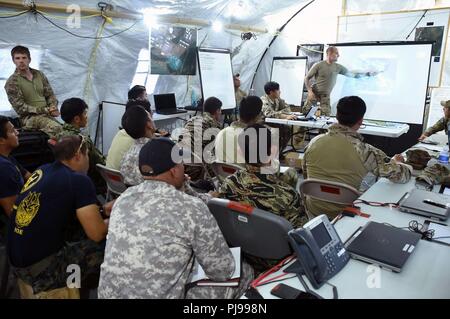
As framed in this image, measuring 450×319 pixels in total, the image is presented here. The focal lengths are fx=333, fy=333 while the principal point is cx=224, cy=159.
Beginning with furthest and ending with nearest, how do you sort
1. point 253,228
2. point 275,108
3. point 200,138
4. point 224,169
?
point 275,108
point 200,138
point 224,169
point 253,228

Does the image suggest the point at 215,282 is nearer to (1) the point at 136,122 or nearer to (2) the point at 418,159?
(1) the point at 136,122

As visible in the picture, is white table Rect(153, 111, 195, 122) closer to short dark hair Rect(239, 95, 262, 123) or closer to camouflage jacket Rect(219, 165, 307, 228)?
short dark hair Rect(239, 95, 262, 123)

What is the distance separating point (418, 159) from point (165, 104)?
4.17 metres

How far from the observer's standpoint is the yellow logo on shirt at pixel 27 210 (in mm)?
1567

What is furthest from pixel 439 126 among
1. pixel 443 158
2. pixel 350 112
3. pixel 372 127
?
pixel 350 112

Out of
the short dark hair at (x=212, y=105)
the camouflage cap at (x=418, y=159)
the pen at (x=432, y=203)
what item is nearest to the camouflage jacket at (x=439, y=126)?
the camouflage cap at (x=418, y=159)

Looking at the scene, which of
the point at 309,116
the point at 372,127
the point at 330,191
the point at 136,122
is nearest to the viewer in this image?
the point at 330,191

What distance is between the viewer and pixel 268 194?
1.67 meters

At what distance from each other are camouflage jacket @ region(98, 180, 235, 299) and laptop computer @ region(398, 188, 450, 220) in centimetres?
114

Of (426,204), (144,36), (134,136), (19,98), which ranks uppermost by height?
(144,36)

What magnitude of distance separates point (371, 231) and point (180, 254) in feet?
2.85

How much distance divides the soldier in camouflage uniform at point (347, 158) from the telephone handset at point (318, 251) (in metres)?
0.93
